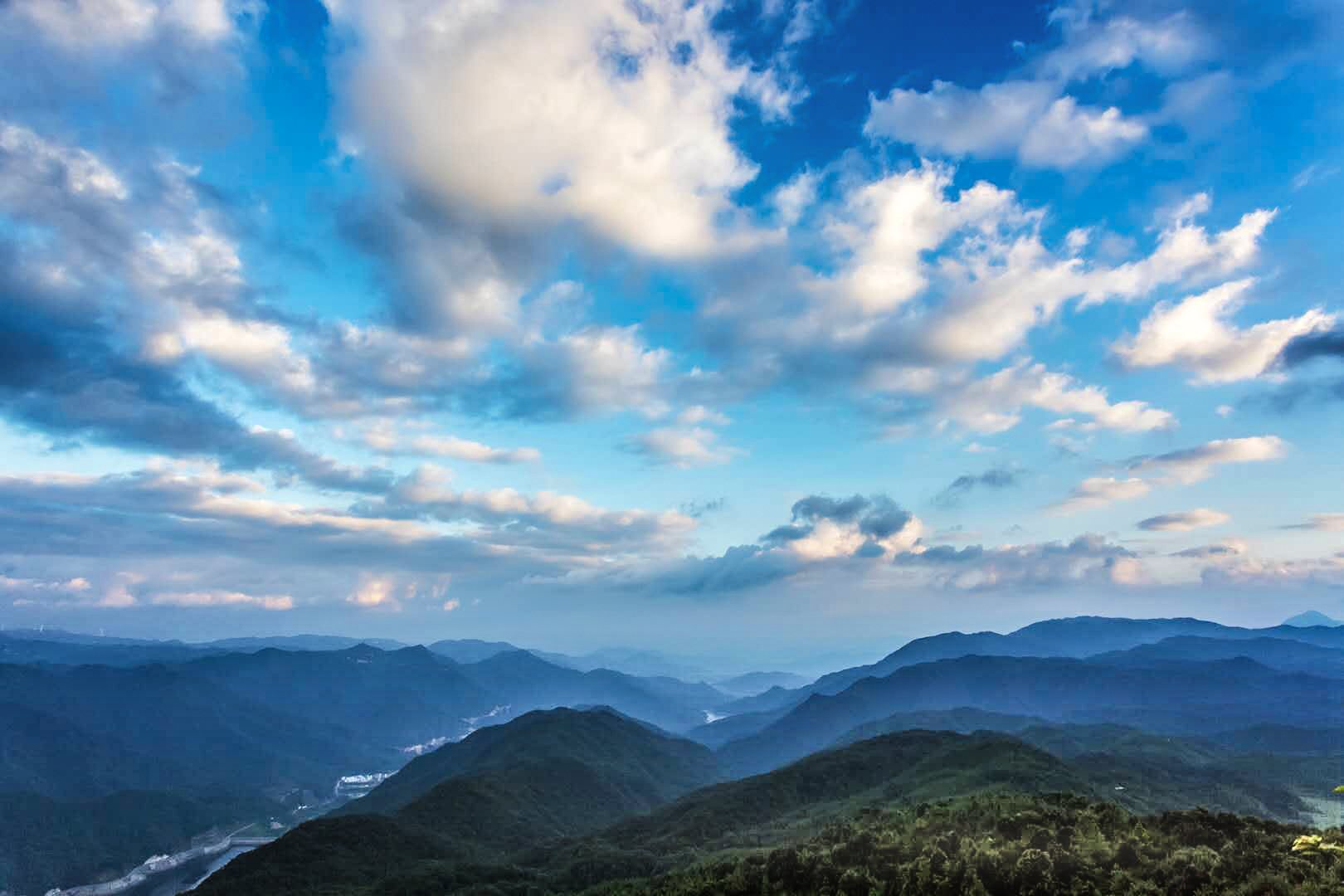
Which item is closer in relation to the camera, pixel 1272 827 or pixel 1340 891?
pixel 1340 891

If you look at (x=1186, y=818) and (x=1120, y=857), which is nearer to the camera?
(x=1120, y=857)

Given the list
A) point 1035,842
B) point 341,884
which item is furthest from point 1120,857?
point 341,884

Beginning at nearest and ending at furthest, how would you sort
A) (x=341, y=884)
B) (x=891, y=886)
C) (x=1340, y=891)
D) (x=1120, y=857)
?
(x=1340, y=891) < (x=1120, y=857) < (x=891, y=886) < (x=341, y=884)

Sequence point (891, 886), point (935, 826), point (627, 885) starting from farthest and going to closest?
point (627, 885) → point (935, 826) → point (891, 886)

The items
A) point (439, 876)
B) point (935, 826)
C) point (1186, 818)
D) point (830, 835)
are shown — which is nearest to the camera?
point (1186, 818)

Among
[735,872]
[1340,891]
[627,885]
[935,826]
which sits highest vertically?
[1340,891]

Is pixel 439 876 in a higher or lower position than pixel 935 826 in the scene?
lower

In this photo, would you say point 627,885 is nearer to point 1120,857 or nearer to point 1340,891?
point 1120,857

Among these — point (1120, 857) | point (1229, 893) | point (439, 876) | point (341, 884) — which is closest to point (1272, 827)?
point (1120, 857)

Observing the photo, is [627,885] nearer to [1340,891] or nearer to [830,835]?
[830,835]
